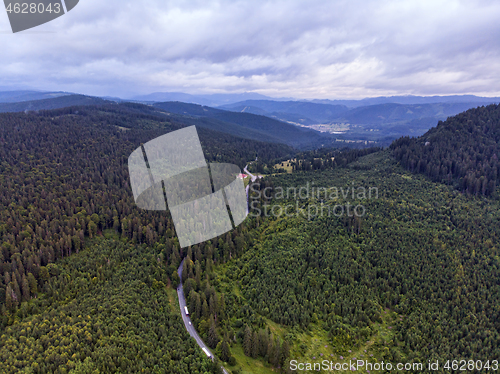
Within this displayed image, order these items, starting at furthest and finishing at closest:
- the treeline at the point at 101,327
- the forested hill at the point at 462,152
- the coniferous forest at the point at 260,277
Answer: the forested hill at the point at 462,152
the coniferous forest at the point at 260,277
the treeline at the point at 101,327

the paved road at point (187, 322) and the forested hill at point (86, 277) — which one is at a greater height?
the forested hill at point (86, 277)

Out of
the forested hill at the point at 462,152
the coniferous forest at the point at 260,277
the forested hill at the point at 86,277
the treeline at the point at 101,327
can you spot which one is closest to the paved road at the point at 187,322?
the coniferous forest at the point at 260,277

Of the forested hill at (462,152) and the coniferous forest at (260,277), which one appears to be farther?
the forested hill at (462,152)

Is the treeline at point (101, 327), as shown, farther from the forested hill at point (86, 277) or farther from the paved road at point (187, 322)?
the paved road at point (187, 322)

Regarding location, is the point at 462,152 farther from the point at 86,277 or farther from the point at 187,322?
the point at 86,277

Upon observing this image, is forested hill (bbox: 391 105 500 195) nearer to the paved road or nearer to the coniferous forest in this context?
the coniferous forest

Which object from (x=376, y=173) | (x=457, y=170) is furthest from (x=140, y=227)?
(x=457, y=170)

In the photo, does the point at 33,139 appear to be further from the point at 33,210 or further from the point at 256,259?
the point at 256,259
